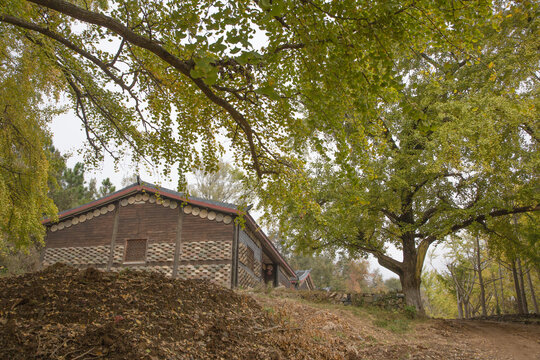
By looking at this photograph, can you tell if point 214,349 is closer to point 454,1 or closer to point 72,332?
point 72,332

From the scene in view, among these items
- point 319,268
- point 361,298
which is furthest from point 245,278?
point 319,268

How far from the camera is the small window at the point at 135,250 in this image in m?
15.4

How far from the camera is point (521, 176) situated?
41.1ft

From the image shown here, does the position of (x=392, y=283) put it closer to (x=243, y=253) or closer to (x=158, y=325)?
(x=243, y=253)

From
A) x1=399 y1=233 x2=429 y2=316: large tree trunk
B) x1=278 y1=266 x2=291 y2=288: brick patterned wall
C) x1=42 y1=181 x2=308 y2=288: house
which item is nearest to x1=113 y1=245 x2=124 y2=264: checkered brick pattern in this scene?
x1=42 y1=181 x2=308 y2=288: house

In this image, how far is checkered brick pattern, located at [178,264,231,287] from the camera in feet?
46.0

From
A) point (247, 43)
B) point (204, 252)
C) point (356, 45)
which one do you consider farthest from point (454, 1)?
point (204, 252)

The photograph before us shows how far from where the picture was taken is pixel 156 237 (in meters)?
15.3

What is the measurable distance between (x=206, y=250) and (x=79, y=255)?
607 centimetres

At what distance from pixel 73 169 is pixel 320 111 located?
Result: 2461 cm

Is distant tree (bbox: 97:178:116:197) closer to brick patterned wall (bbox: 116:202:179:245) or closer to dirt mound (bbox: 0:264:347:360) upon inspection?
brick patterned wall (bbox: 116:202:179:245)

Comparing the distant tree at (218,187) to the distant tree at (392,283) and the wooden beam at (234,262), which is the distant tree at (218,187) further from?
the distant tree at (392,283)

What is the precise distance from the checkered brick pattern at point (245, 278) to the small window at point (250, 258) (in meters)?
0.47

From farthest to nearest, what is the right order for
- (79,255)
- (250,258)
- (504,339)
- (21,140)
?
1. (250,258)
2. (79,255)
3. (504,339)
4. (21,140)
